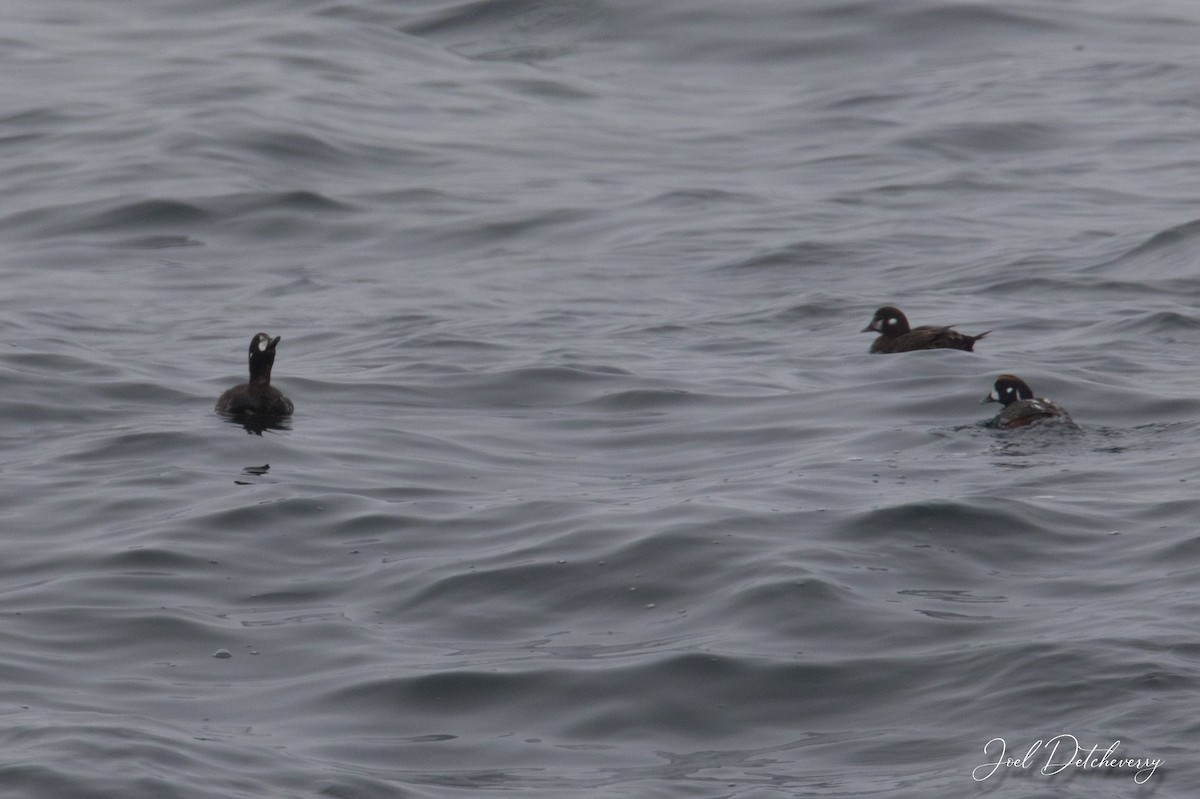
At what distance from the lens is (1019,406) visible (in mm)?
13195

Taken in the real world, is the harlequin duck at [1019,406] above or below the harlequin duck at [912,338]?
above

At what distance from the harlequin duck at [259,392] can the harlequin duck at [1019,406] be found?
514 centimetres

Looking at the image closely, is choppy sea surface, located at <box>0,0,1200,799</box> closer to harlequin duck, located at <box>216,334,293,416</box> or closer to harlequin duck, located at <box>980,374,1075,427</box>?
harlequin duck, located at <box>980,374,1075,427</box>

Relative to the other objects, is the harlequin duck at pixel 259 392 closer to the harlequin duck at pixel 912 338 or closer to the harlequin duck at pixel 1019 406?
the harlequin duck at pixel 912 338

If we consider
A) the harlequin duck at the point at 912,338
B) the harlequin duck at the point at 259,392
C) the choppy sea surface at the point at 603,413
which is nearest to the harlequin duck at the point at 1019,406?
the choppy sea surface at the point at 603,413

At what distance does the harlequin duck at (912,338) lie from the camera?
15.9 m

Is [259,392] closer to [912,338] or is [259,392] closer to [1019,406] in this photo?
[912,338]

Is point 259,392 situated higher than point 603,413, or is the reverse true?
point 259,392

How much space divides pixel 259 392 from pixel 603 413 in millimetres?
2582

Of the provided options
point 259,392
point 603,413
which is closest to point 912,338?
point 603,413

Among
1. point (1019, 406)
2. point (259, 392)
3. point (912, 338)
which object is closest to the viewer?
point (1019, 406)

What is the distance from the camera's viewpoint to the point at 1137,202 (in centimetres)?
2258

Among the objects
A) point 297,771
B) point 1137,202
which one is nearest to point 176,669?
point 297,771

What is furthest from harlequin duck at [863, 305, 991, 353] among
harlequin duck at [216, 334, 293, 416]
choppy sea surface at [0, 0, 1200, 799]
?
harlequin duck at [216, 334, 293, 416]
